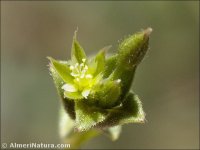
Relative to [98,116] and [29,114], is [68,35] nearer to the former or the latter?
[29,114]

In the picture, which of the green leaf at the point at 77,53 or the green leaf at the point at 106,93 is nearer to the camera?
the green leaf at the point at 106,93

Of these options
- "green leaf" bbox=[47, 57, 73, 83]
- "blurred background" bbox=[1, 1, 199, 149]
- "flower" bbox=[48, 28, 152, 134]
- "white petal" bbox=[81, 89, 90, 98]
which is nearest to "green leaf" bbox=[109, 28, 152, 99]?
"flower" bbox=[48, 28, 152, 134]

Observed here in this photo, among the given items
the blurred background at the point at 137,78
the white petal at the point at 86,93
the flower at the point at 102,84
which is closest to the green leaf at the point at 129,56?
the flower at the point at 102,84

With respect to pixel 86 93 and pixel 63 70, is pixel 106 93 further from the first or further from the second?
pixel 63 70

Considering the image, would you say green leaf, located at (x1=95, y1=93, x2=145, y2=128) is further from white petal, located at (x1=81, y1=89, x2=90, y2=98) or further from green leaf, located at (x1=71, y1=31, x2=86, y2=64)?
green leaf, located at (x1=71, y1=31, x2=86, y2=64)

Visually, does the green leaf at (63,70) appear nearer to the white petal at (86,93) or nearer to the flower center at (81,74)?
the flower center at (81,74)

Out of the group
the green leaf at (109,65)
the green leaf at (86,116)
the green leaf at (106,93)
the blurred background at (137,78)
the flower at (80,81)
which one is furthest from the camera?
the blurred background at (137,78)
